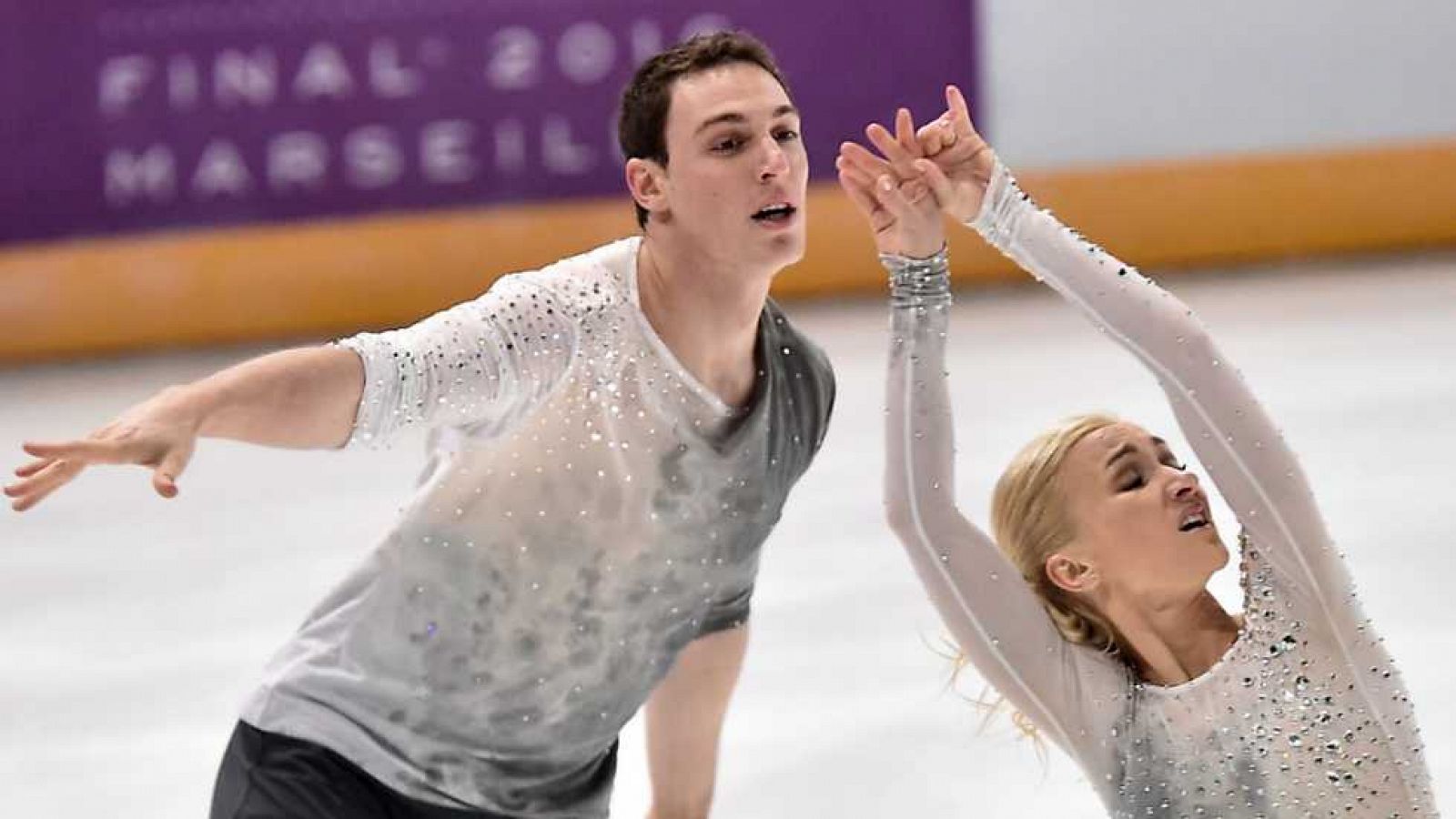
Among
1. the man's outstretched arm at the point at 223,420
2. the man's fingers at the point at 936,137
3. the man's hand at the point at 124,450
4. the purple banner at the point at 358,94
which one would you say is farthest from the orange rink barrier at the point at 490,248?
the man's hand at the point at 124,450

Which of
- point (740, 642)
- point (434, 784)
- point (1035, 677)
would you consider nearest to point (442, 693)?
point (434, 784)

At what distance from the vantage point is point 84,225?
23.7ft

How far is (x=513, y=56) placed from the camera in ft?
23.7

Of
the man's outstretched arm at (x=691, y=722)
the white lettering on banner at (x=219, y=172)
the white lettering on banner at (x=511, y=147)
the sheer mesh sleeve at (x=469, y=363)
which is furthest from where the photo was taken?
the white lettering on banner at (x=511, y=147)

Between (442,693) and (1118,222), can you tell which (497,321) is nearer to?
(442,693)

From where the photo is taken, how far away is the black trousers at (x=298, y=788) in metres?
2.22

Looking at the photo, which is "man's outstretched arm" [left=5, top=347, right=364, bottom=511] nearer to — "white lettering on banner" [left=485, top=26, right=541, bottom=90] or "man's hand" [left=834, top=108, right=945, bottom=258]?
"man's hand" [left=834, top=108, right=945, bottom=258]

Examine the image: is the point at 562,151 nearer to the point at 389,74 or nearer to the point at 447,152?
the point at 447,152

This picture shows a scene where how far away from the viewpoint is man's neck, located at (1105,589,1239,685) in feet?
7.31

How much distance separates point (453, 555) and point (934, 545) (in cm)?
47

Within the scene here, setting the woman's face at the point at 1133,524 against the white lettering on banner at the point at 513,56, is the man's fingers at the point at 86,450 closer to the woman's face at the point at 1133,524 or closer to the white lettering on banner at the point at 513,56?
the woman's face at the point at 1133,524

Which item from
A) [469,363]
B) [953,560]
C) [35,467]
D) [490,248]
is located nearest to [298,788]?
[469,363]

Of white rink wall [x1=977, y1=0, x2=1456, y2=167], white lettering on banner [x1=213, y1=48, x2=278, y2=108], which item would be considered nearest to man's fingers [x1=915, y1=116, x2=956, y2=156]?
white lettering on banner [x1=213, y1=48, x2=278, y2=108]

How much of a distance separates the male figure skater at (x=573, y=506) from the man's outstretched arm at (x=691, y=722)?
0.15 m
